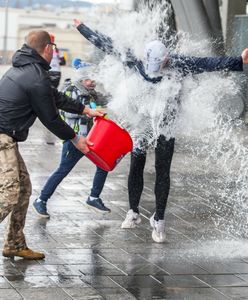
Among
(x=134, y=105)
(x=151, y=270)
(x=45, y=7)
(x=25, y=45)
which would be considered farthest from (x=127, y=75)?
(x=45, y=7)

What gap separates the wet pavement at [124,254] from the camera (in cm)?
664

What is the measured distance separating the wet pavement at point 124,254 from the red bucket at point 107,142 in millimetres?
844

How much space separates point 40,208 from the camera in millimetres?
9328

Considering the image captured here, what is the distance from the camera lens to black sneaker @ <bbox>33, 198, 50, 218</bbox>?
364 inches

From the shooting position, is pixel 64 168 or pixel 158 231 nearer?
pixel 158 231

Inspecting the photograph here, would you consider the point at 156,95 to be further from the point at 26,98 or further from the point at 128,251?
the point at 26,98

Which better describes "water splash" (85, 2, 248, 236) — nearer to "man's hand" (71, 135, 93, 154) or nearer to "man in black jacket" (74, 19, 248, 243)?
"man in black jacket" (74, 19, 248, 243)

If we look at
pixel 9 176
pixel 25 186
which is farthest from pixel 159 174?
pixel 9 176

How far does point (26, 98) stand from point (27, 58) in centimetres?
36

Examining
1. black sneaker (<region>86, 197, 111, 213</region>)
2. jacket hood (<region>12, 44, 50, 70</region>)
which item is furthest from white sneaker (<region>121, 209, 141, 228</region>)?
jacket hood (<region>12, 44, 50, 70</region>)

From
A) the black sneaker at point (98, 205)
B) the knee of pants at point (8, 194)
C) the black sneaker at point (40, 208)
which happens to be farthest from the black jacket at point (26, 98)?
the black sneaker at point (98, 205)

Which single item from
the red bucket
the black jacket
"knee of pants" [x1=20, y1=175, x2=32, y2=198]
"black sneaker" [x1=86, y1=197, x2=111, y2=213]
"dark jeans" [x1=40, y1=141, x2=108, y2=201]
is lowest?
"black sneaker" [x1=86, y1=197, x2=111, y2=213]

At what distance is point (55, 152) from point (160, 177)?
6.30 meters

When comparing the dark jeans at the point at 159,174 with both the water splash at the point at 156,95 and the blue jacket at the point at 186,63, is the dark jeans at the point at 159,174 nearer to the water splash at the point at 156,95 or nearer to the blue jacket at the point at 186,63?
the water splash at the point at 156,95
